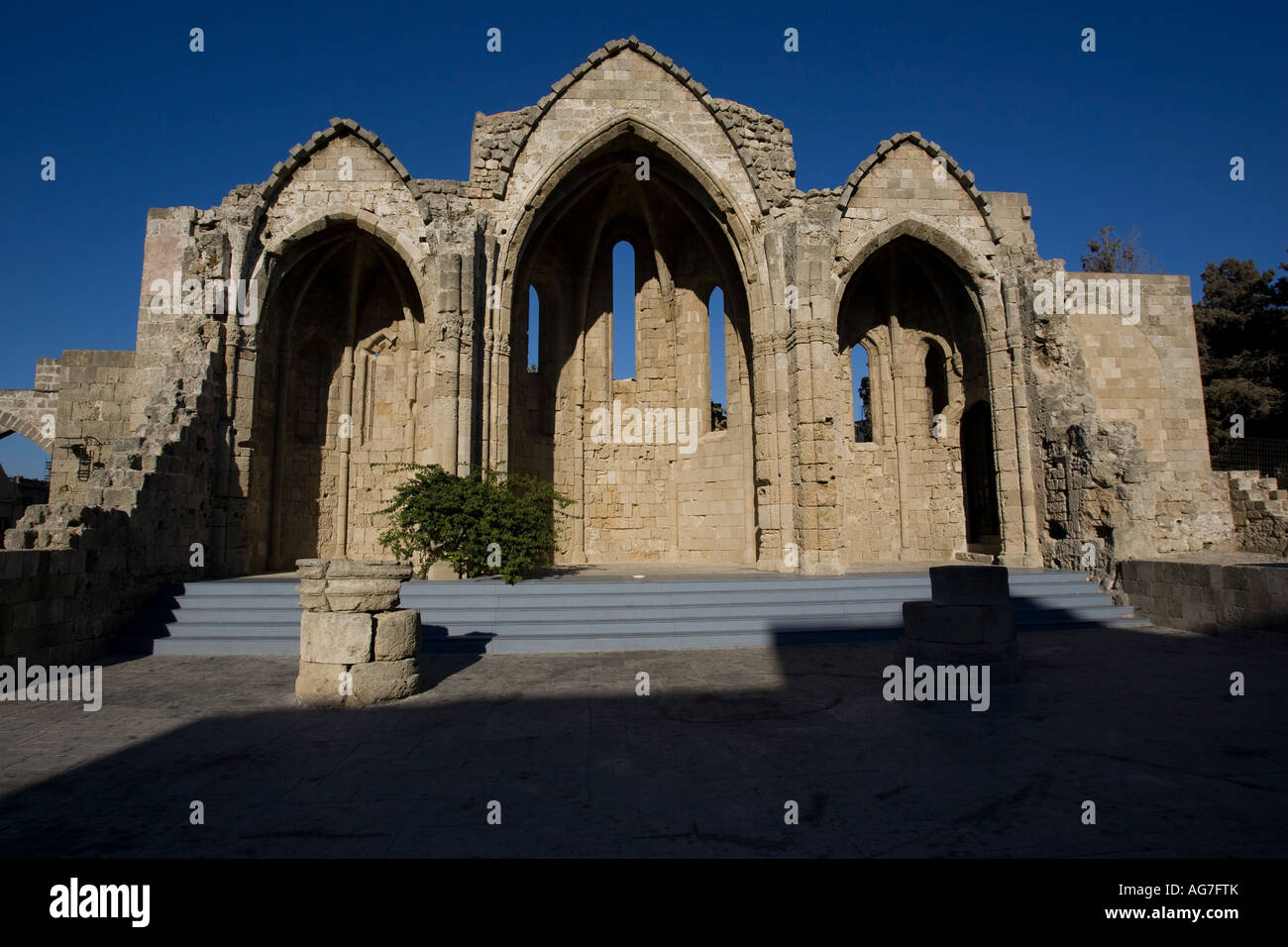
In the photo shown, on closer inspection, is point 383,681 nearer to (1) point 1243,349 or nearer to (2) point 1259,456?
(2) point 1259,456

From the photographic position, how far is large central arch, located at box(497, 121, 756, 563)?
15195 millimetres

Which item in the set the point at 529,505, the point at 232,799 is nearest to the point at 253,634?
the point at 529,505

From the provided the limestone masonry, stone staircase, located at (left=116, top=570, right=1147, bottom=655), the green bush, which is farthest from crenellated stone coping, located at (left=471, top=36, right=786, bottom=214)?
stone staircase, located at (left=116, top=570, right=1147, bottom=655)

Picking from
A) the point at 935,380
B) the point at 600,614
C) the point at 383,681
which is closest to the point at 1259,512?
the point at 935,380

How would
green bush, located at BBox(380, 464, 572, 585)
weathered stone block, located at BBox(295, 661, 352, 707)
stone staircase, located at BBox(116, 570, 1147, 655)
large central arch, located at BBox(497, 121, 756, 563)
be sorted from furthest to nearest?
large central arch, located at BBox(497, 121, 756, 563) < green bush, located at BBox(380, 464, 572, 585) < stone staircase, located at BBox(116, 570, 1147, 655) < weathered stone block, located at BBox(295, 661, 352, 707)

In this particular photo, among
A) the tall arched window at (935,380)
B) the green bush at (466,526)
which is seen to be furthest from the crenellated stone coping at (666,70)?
the green bush at (466,526)

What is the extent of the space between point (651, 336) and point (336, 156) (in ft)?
23.6

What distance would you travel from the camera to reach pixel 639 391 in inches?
633

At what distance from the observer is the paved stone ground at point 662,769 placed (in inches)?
124

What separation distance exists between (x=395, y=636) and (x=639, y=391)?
10860 millimetres

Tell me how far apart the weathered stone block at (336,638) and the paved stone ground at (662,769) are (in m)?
0.44

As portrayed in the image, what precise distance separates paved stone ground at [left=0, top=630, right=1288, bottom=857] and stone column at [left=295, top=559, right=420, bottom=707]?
23cm

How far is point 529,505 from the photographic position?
36.4ft

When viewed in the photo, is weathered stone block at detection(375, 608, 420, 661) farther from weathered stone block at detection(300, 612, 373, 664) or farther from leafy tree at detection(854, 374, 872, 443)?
leafy tree at detection(854, 374, 872, 443)
